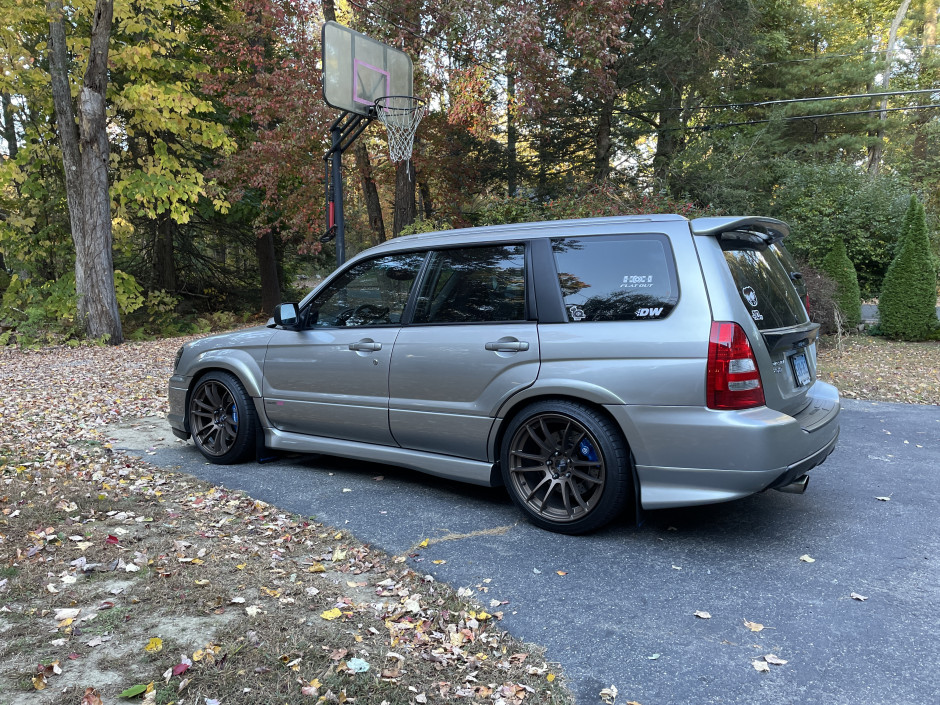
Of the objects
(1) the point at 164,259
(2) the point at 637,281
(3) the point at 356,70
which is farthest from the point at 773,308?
(1) the point at 164,259

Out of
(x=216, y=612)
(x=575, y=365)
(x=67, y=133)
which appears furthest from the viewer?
(x=67, y=133)

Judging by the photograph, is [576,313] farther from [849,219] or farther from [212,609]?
[849,219]

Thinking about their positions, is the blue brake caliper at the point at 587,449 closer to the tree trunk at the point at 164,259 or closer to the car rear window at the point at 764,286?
the car rear window at the point at 764,286

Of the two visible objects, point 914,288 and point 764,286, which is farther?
point 914,288

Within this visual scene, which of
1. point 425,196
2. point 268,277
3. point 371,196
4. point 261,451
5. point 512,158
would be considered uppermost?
point 512,158

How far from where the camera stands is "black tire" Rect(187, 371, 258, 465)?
5.22 meters

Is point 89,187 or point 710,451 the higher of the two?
point 89,187

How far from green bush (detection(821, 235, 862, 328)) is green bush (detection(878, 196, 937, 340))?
2.63ft

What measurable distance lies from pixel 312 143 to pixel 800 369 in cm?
1365

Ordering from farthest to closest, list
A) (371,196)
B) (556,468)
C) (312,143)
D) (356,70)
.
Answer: (371,196)
(312,143)
(356,70)
(556,468)

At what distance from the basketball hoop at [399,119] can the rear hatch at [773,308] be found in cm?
799

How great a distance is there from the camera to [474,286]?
4.26 metres

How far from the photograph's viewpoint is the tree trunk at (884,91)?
90.6ft

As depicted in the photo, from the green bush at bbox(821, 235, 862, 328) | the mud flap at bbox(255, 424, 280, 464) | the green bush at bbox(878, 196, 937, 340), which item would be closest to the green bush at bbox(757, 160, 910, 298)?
the green bush at bbox(821, 235, 862, 328)
